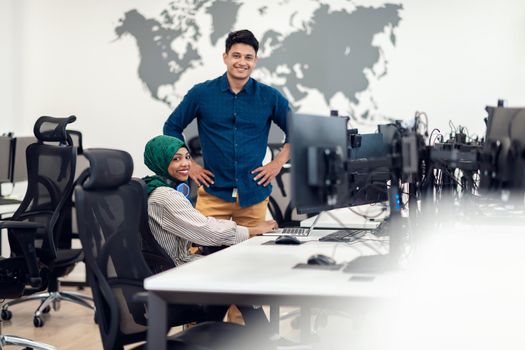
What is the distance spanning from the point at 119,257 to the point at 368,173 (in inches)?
45.2

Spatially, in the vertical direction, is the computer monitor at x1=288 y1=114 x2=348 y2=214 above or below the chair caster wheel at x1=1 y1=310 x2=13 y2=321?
above

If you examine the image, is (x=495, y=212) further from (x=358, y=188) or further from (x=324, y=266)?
(x=324, y=266)

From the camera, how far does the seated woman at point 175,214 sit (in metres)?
3.35

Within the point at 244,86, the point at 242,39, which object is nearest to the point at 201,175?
the point at 244,86

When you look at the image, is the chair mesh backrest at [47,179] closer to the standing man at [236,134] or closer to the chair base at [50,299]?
the standing man at [236,134]

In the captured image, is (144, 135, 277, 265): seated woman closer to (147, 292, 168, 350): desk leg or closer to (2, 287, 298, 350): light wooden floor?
(147, 292, 168, 350): desk leg

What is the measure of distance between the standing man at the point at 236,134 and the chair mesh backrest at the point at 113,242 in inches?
52.1

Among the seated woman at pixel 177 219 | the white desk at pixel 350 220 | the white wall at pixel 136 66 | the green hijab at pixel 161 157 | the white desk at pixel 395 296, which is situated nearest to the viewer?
the white desk at pixel 395 296

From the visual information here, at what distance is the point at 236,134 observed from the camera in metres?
4.45

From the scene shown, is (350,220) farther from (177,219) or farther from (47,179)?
(47,179)

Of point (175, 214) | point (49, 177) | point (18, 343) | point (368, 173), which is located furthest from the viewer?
point (49, 177)

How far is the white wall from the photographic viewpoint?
20.1 feet

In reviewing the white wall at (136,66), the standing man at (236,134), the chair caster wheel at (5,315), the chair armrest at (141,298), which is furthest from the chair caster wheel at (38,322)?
the chair armrest at (141,298)

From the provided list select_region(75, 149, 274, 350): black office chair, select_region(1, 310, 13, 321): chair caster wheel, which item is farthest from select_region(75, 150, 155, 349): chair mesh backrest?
select_region(1, 310, 13, 321): chair caster wheel
